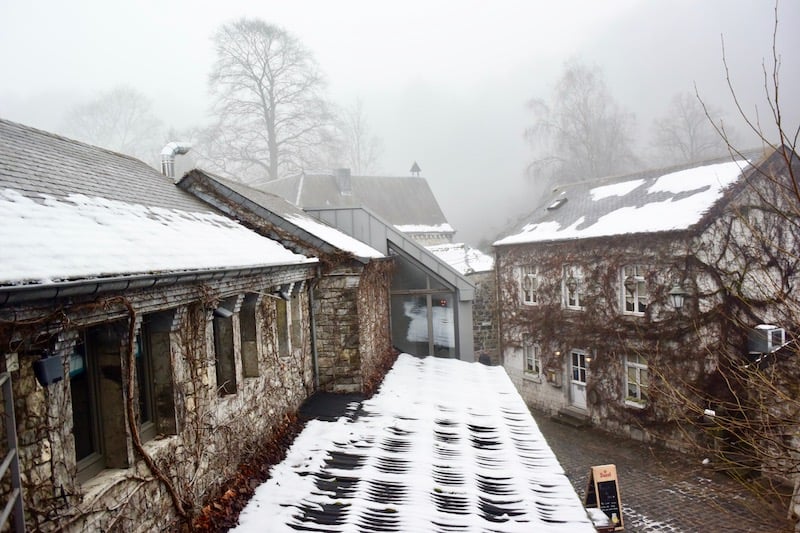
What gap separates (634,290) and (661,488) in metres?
5.49

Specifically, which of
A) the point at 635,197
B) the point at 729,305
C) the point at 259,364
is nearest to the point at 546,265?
the point at 635,197

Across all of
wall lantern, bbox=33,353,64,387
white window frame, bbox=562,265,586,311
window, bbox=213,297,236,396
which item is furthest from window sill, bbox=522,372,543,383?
wall lantern, bbox=33,353,64,387

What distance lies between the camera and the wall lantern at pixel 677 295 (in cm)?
1344

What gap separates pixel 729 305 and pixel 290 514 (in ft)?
41.6

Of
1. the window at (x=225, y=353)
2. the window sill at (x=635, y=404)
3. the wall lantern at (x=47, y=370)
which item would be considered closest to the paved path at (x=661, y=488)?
the window sill at (x=635, y=404)

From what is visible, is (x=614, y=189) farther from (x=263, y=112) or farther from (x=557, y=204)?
(x=263, y=112)

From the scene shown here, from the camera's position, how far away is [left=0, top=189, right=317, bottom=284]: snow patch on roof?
3229 mm

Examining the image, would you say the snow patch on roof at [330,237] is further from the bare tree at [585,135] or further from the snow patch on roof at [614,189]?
the bare tree at [585,135]

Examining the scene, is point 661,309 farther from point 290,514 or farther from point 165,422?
point 165,422

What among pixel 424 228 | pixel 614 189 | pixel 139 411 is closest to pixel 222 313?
pixel 139 411

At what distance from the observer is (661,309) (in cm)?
1434

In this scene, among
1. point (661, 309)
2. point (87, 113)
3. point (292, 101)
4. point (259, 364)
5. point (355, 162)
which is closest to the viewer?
point (259, 364)

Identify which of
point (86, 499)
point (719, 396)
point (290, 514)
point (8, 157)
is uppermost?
point (8, 157)

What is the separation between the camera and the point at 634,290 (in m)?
15.1
